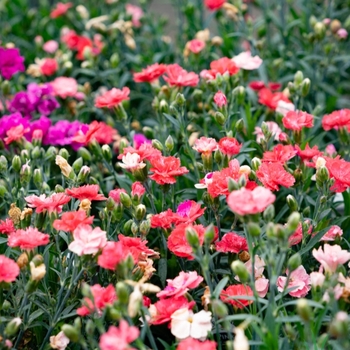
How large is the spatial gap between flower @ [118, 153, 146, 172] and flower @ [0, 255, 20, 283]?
0.50 meters

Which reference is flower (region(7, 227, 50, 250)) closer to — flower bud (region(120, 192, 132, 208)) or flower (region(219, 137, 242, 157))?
flower bud (region(120, 192, 132, 208))

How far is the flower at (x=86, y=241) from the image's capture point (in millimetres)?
1440

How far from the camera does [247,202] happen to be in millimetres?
1313

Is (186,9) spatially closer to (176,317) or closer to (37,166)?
(37,166)

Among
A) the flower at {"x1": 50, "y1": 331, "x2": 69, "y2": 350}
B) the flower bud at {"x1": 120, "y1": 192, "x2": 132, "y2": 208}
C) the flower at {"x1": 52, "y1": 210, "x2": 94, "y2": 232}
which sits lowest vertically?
the flower at {"x1": 50, "y1": 331, "x2": 69, "y2": 350}

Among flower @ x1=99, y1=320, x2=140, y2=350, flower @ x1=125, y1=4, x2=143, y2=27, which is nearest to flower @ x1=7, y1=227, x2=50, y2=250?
flower @ x1=99, y1=320, x2=140, y2=350

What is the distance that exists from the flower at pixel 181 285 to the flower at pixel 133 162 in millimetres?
412

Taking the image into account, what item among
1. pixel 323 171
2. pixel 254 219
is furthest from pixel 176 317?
A: pixel 323 171

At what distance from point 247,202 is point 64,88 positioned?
5.44ft

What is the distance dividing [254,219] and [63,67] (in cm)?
201

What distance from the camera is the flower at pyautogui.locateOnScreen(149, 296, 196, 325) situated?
4.78ft

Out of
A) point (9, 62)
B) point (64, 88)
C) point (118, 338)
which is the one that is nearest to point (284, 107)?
point (64, 88)

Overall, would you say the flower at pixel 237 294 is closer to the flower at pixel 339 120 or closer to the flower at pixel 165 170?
the flower at pixel 165 170

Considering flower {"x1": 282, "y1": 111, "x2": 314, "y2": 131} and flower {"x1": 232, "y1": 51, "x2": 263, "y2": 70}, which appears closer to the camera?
flower {"x1": 282, "y1": 111, "x2": 314, "y2": 131}
